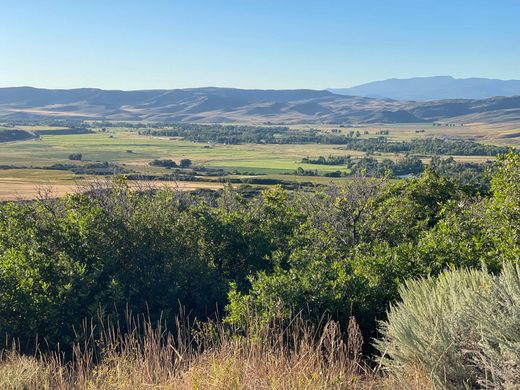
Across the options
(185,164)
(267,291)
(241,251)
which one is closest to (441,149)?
(185,164)

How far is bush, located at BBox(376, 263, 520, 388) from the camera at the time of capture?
255 inches

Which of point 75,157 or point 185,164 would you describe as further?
point 75,157

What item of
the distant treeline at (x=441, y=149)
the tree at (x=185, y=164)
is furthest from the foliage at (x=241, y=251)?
the distant treeline at (x=441, y=149)

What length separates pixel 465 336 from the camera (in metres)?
7.04

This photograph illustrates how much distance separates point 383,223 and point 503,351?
11.6 meters

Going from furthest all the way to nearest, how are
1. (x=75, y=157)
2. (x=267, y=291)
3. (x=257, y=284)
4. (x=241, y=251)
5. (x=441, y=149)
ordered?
(x=441, y=149), (x=75, y=157), (x=241, y=251), (x=257, y=284), (x=267, y=291)

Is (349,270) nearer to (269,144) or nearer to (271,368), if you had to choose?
(271,368)

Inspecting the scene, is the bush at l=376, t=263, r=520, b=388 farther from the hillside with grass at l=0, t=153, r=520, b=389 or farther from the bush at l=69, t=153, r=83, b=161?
the bush at l=69, t=153, r=83, b=161

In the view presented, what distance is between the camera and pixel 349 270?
13.3m

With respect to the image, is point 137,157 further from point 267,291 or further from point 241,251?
point 267,291

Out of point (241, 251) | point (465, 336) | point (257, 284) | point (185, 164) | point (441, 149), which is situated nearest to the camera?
point (465, 336)

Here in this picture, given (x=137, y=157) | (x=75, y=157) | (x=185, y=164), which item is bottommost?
(x=185, y=164)

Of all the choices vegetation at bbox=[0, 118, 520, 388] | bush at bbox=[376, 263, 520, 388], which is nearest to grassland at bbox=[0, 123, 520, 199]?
vegetation at bbox=[0, 118, 520, 388]

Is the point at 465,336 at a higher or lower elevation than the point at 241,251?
higher
